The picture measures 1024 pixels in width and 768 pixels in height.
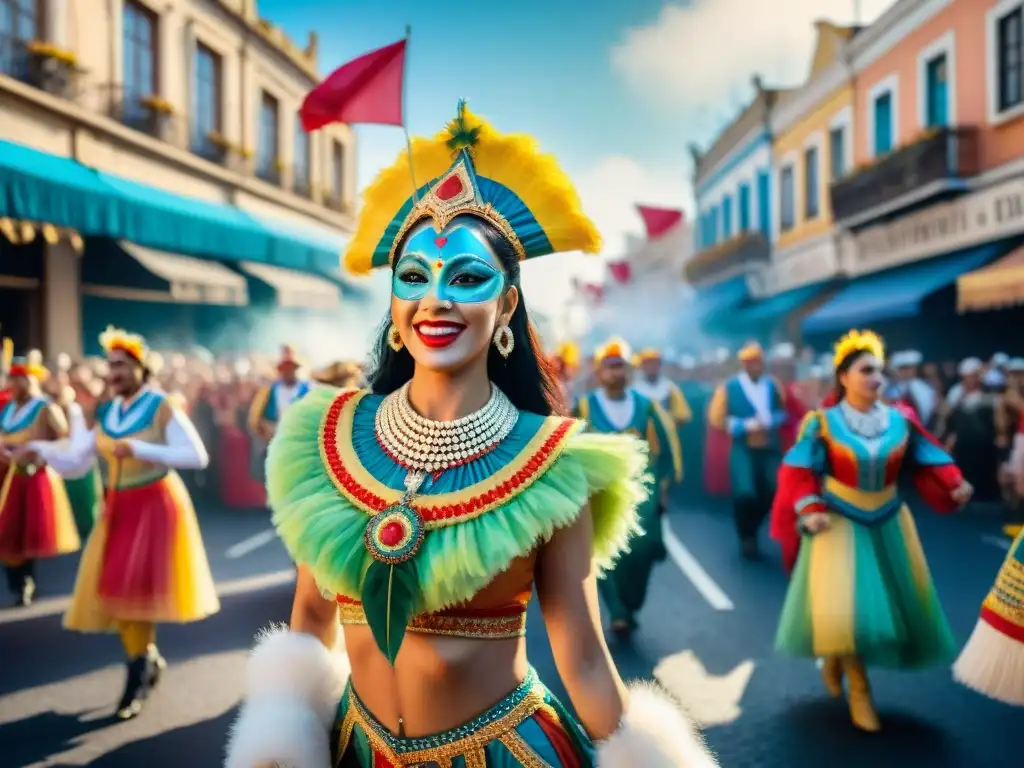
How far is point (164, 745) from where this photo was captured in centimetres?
441

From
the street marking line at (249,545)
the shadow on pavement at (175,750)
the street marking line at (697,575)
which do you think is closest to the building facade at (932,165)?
the street marking line at (697,575)

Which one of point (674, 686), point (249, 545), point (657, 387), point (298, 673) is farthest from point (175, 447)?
point (657, 387)

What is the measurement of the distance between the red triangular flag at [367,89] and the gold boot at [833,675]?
4.24 m

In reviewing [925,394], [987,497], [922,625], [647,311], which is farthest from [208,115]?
[647,311]

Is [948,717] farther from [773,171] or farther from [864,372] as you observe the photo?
[773,171]

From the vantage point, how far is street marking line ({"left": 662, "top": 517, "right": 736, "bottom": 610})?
23.2 feet

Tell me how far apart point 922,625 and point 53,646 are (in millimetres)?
5524

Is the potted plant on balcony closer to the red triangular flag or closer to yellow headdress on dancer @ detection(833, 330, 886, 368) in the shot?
yellow headdress on dancer @ detection(833, 330, 886, 368)

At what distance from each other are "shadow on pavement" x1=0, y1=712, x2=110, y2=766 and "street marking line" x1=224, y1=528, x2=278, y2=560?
396cm

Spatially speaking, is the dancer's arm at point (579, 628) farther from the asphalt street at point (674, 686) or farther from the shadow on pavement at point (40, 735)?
the shadow on pavement at point (40, 735)

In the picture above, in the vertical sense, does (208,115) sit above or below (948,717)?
above

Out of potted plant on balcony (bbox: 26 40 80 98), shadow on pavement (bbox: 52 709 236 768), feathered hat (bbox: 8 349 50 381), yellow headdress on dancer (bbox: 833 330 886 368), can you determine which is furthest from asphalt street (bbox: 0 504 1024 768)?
potted plant on balcony (bbox: 26 40 80 98)

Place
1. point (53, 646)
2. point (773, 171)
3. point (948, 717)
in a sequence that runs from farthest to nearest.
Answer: point (773, 171)
point (53, 646)
point (948, 717)

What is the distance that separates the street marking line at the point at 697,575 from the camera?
709cm
